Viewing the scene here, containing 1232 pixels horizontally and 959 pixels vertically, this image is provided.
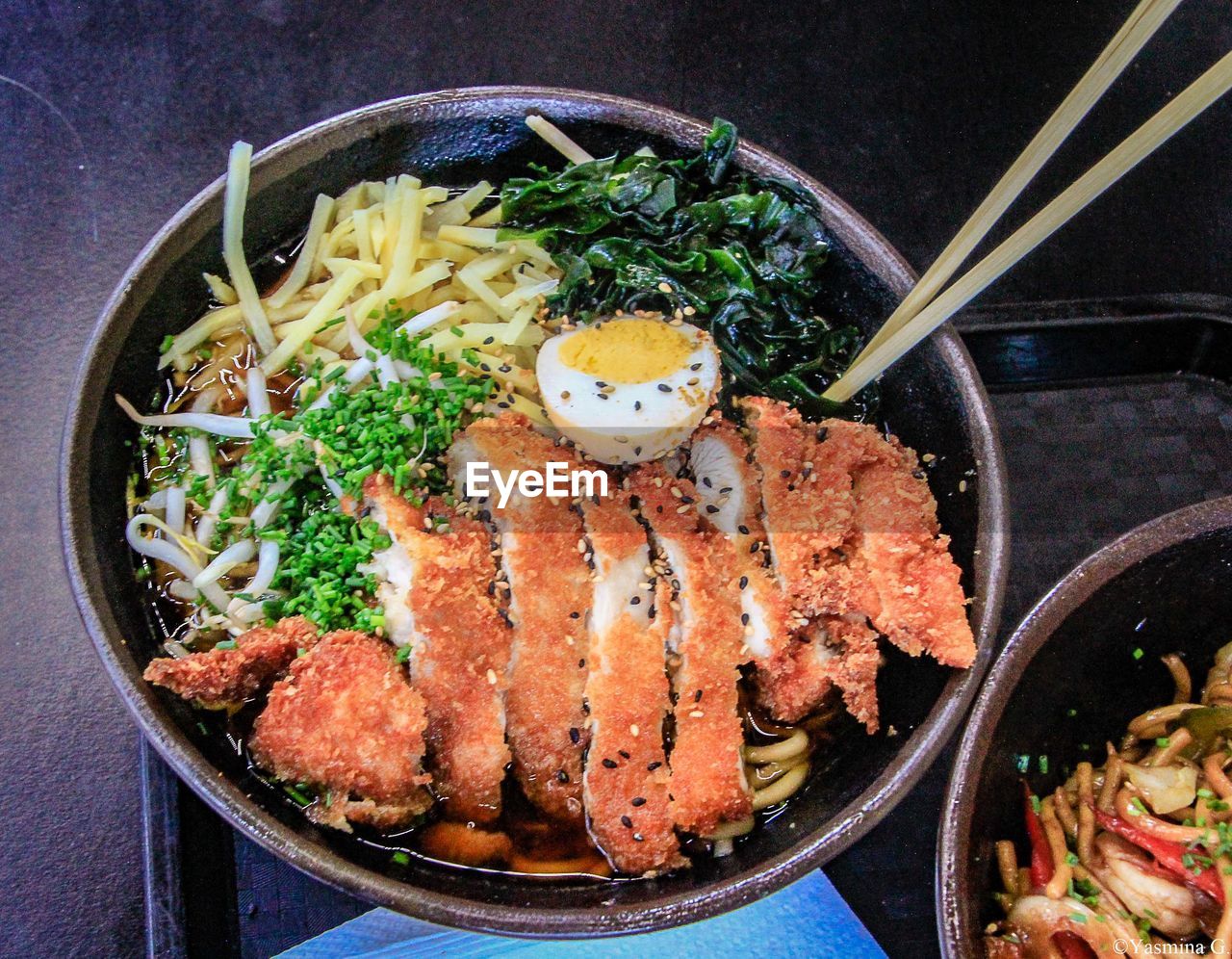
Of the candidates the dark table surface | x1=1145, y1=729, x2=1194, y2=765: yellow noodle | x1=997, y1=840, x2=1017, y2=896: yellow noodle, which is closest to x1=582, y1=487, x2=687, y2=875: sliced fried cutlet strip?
x1=997, y1=840, x2=1017, y2=896: yellow noodle

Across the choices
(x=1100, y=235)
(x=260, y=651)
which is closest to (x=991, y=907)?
→ (x=260, y=651)

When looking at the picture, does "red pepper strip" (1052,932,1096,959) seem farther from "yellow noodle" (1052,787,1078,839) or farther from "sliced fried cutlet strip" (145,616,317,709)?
"sliced fried cutlet strip" (145,616,317,709)

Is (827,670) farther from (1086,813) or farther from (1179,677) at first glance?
(1179,677)

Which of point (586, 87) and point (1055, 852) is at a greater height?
point (586, 87)

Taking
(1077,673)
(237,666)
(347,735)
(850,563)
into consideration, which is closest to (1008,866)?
(1077,673)

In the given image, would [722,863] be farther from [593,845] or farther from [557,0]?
[557,0]

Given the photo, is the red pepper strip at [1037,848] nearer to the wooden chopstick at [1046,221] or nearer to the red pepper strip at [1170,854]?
the red pepper strip at [1170,854]
